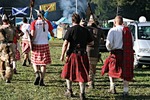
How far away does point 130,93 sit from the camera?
999 cm

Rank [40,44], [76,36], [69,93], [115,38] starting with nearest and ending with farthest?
[76,36], [69,93], [115,38], [40,44]

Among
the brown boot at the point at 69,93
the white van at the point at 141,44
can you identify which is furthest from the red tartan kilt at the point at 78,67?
the white van at the point at 141,44

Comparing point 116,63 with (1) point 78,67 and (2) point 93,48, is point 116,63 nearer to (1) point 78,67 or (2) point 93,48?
(1) point 78,67

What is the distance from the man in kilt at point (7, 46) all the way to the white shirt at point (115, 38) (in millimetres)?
3092

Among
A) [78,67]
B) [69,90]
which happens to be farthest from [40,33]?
[78,67]

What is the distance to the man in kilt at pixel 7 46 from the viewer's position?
441 inches

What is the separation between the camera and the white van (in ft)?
49.8

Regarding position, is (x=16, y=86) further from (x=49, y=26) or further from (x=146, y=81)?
(x=146, y=81)

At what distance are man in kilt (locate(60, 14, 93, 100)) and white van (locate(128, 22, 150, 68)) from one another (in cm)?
651

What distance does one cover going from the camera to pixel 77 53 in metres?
8.96

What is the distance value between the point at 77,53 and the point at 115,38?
1.04 metres

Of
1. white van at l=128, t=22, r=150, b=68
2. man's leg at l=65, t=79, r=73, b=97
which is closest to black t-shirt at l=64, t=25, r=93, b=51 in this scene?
man's leg at l=65, t=79, r=73, b=97

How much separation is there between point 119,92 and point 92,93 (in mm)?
685

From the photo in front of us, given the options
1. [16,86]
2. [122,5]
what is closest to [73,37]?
[16,86]
